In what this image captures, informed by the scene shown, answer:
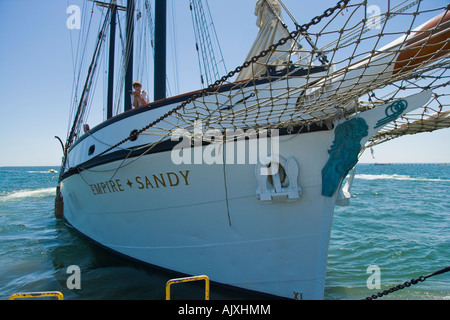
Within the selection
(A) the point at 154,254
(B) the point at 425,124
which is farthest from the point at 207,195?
(B) the point at 425,124

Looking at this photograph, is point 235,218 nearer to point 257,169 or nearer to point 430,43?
point 257,169

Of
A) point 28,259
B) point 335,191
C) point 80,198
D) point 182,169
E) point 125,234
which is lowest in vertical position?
point 28,259

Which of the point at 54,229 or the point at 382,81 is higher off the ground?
the point at 382,81

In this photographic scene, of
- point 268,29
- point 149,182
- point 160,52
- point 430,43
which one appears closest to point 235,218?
point 149,182

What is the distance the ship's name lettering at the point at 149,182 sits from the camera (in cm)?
417

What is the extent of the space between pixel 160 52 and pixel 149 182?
3.49 metres

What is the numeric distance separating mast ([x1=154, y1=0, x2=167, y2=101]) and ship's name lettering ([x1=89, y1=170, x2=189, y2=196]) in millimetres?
2300

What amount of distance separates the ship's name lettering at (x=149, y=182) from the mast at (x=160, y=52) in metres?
2.30

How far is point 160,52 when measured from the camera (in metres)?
6.50

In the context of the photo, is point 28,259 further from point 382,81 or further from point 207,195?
point 382,81

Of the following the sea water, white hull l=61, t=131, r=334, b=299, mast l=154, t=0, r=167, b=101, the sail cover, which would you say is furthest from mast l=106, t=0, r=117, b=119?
the sail cover

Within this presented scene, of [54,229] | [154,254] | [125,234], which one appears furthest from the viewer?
[54,229]

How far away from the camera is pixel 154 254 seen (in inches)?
192

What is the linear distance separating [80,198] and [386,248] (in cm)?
767
